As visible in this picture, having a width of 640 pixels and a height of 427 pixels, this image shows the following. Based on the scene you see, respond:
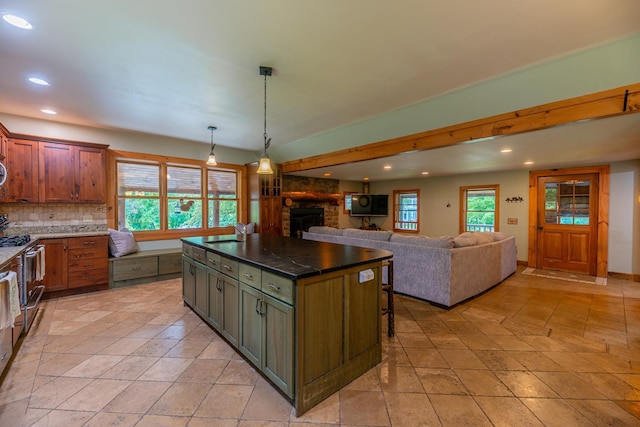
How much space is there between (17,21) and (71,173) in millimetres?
2906

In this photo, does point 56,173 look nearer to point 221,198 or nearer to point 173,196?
point 173,196

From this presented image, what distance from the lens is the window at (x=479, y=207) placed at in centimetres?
693

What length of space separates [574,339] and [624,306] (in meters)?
1.81

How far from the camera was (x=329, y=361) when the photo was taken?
1.95 meters

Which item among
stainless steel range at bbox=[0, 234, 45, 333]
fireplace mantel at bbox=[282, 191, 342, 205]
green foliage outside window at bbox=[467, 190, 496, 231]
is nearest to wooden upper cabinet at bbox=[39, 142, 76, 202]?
stainless steel range at bbox=[0, 234, 45, 333]

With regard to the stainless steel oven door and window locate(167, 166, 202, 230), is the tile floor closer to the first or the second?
the stainless steel oven door

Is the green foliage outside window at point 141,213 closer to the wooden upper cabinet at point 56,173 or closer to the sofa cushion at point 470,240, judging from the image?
the wooden upper cabinet at point 56,173

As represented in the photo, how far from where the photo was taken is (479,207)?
23.9ft

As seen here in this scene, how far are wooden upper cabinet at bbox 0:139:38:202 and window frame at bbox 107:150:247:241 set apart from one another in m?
0.91

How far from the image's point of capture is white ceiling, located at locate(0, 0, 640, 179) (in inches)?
70.4

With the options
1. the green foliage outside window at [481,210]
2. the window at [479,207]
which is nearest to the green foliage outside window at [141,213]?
the window at [479,207]

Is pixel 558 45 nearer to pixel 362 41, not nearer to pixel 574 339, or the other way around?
pixel 362 41

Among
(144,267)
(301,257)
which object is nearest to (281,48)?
(301,257)

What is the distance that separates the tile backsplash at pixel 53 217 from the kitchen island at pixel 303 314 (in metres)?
3.39
